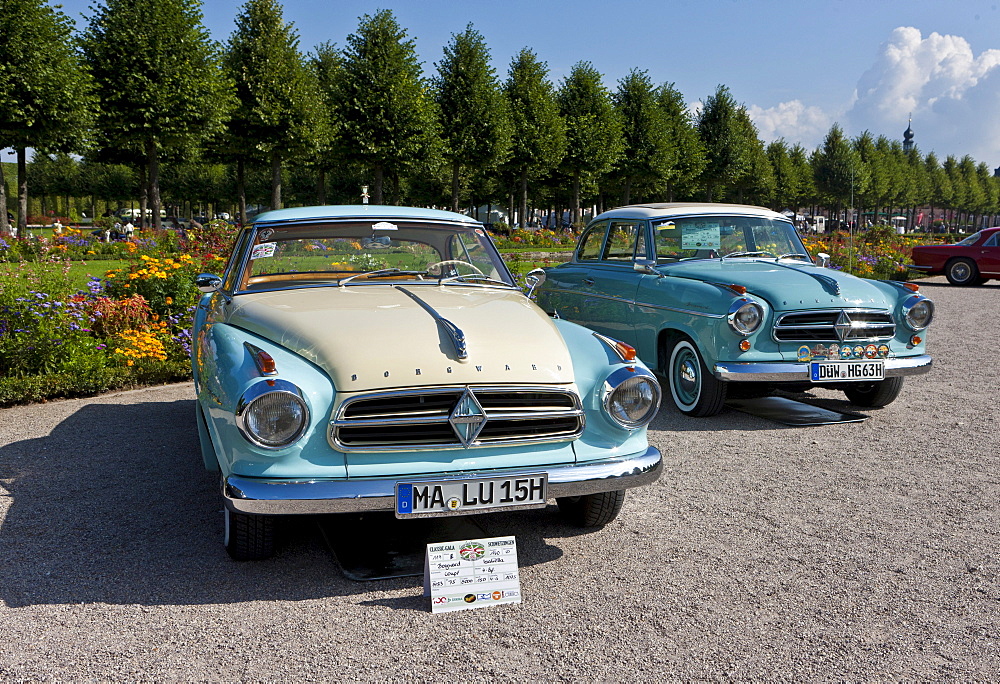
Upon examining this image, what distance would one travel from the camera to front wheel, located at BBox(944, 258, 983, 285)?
2245 cm

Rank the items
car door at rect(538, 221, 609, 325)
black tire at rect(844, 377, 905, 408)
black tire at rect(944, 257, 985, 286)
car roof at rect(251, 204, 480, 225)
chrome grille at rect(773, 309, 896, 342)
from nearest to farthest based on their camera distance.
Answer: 1. car roof at rect(251, 204, 480, 225)
2. chrome grille at rect(773, 309, 896, 342)
3. black tire at rect(844, 377, 905, 408)
4. car door at rect(538, 221, 609, 325)
5. black tire at rect(944, 257, 985, 286)

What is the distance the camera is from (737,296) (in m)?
6.89

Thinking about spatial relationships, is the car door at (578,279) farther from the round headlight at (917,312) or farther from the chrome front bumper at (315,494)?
the chrome front bumper at (315,494)

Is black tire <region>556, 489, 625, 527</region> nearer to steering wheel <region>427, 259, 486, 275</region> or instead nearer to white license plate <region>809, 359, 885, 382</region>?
steering wheel <region>427, 259, 486, 275</region>

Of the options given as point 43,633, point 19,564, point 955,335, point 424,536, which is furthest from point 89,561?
point 955,335

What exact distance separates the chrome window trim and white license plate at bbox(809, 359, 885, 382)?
4661 mm

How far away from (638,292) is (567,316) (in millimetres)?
1375

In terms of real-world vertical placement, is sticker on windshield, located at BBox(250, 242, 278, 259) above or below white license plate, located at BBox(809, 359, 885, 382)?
above

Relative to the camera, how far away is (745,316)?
6.81m

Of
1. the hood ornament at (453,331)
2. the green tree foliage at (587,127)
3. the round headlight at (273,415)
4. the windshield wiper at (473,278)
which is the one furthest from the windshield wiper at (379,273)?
the green tree foliage at (587,127)

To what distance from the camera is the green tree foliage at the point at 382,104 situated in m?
34.8

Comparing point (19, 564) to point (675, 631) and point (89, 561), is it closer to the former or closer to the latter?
point (89, 561)

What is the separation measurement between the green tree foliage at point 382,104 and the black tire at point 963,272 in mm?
20841

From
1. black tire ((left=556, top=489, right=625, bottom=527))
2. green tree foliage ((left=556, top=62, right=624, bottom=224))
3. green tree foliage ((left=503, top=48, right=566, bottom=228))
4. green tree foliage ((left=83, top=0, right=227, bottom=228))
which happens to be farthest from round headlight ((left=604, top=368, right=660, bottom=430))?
green tree foliage ((left=556, top=62, right=624, bottom=224))
